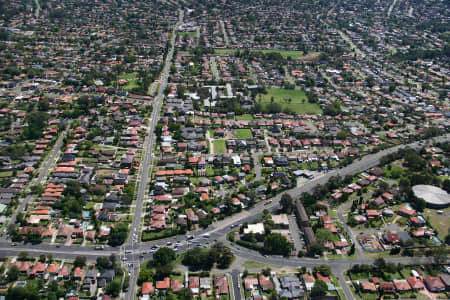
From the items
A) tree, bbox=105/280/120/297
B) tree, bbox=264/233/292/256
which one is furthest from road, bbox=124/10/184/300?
tree, bbox=264/233/292/256

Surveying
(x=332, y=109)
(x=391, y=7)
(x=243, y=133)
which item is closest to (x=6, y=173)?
(x=243, y=133)

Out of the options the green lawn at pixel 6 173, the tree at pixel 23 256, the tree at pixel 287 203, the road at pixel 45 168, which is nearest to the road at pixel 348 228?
the tree at pixel 287 203

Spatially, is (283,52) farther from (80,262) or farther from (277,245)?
(80,262)

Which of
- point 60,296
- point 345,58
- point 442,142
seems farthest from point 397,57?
point 60,296

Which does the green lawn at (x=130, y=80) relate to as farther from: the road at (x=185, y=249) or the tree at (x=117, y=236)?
the tree at (x=117, y=236)

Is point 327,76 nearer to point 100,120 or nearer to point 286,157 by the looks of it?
point 286,157

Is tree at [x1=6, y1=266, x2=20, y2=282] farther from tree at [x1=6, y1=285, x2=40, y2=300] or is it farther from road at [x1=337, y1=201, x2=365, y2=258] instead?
road at [x1=337, y1=201, x2=365, y2=258]
